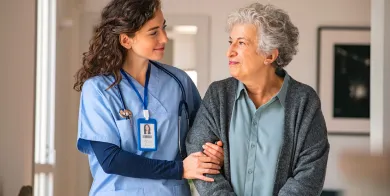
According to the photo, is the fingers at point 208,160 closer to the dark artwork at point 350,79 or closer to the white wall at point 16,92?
the white wall at point 16,92

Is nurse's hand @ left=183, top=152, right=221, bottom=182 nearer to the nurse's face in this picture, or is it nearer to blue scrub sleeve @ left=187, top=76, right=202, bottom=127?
blue scrub sleeve @ left=187, top=76, right=202, bottom=127

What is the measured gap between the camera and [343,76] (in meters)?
5.90

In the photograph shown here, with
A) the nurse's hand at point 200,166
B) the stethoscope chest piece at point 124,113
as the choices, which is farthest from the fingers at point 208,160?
the stethoscope chest piece at point 124,113

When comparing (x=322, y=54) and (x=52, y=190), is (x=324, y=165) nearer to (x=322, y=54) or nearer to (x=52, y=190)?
(x=52, y=190)

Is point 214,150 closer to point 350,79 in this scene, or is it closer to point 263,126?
point 263,126

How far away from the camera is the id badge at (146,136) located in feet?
7.29

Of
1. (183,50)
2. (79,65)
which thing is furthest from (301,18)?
(79,65)

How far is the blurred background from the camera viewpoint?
300 centimetres

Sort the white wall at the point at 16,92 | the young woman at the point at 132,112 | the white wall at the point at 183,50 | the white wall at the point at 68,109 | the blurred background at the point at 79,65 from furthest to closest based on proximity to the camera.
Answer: the white wall at the point at 183,50 → the white wall at the point at 68,109 → the blurred background at the point at 79,65 → the white wall at the point at 16,92 → the young woman at the point at 132,112

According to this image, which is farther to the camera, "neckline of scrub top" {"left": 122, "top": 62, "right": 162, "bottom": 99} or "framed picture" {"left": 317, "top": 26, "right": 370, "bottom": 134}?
"framed picture" {"left": 317, "top": 26, "right": 370, "bottom": 134}

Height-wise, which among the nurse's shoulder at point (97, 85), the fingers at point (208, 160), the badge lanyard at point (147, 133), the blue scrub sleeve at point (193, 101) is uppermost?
the nurse's shoulder at point (97, 85)

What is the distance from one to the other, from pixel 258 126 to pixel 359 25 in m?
3.93

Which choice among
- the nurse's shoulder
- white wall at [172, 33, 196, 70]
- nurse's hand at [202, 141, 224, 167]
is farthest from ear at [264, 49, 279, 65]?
white wall at [172, 33, 196, 70]

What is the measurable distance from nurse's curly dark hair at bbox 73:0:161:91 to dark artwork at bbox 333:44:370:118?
3.81 metres
